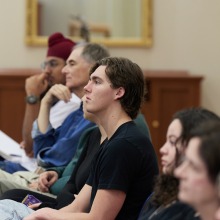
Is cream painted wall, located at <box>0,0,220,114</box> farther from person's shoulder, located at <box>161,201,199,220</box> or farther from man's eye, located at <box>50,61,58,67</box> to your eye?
person's shoulder, located at <box>161,201,199,220</box>

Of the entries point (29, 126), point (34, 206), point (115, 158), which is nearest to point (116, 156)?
point (115, 158)

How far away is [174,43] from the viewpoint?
21.8ft

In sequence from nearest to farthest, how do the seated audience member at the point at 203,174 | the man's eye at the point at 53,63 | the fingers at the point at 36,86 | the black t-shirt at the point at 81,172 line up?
the seated audience member at the point at 203,174
the black t-shirt at the point at 81,172
the man's eye at the point at 53,63
the fingers at the point at 36,86

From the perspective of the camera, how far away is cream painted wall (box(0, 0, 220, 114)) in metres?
6.56

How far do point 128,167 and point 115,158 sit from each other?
59mm

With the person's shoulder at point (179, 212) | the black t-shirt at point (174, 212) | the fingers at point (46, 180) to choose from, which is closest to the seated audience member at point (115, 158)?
the black t-shirt at point (174, 212)

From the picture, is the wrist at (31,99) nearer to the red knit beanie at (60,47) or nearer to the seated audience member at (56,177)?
the red knit beanie at (60,47)

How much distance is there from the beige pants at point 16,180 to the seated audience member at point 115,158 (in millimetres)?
493

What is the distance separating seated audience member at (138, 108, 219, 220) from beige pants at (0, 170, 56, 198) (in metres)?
1.29

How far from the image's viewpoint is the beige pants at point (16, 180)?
3.27m

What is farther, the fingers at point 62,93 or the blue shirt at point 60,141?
the fingers at point 62,93

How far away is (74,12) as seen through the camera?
668cm

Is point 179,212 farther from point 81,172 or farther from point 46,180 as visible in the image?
point 46,180

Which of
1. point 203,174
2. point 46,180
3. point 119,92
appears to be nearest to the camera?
point 203,174
